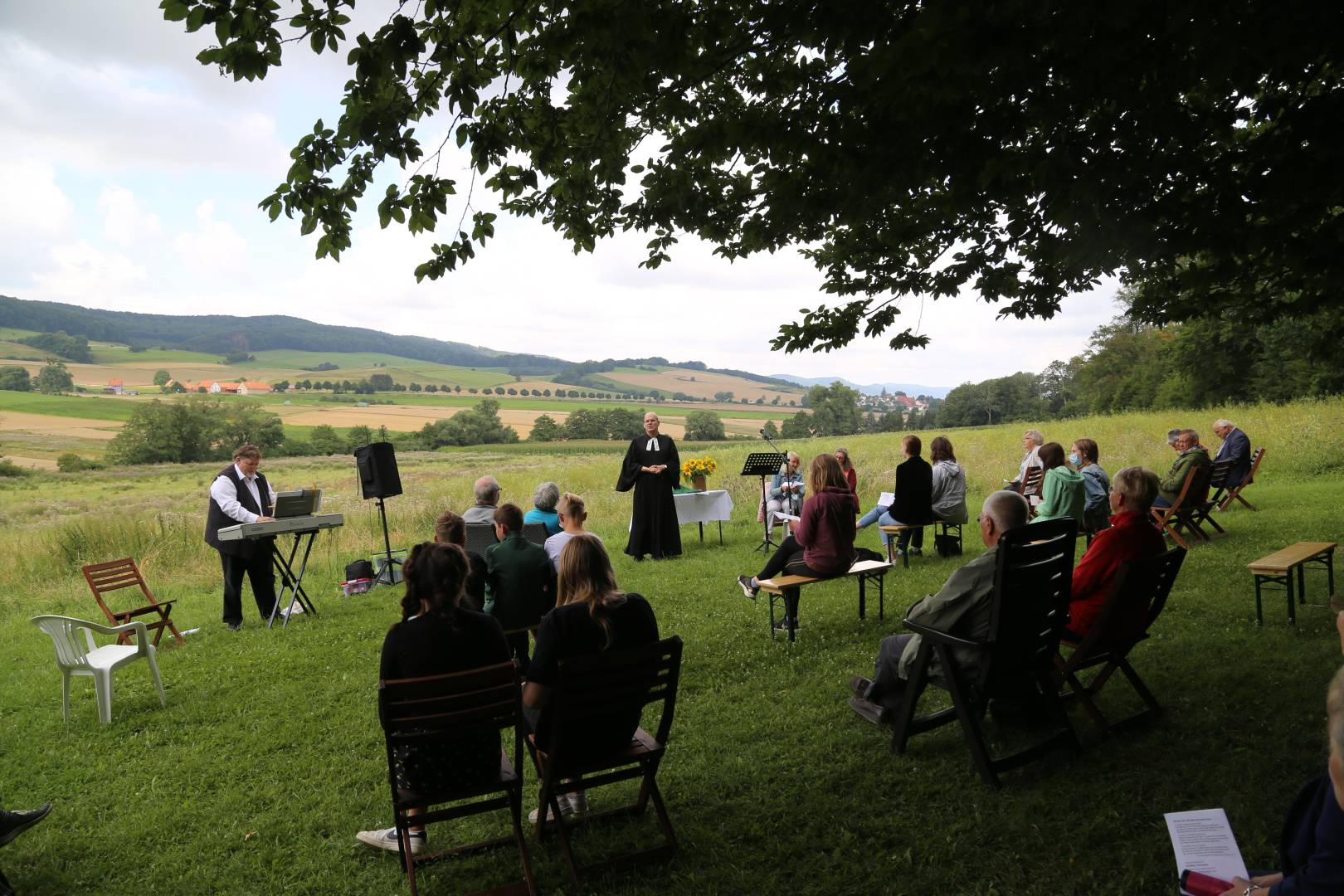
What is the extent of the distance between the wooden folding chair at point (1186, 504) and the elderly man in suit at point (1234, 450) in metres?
2.31

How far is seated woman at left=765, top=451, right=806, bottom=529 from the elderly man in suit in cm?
576

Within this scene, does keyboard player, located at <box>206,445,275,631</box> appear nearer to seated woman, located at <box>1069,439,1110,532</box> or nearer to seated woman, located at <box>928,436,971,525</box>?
seated woman, located at <box>928,436,971,525</box>

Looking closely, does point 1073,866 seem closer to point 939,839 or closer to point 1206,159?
point 939,839

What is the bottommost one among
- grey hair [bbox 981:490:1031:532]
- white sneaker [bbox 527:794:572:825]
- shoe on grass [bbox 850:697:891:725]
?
white sneaker [bbox 527:794:572:825]

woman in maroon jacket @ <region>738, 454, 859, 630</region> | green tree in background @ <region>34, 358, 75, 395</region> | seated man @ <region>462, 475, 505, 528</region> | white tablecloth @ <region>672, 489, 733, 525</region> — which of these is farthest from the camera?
green tree in background @ <region>34, 358, 75, 395</region>

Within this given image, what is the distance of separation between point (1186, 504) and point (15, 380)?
252 ft

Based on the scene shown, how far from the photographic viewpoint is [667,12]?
377 cm

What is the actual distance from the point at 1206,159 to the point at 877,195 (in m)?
2.36

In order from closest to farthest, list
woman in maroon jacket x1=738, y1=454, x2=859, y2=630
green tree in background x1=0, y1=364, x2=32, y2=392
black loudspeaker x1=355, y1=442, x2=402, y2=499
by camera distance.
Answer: woman in maroon jacket x1=738, y1=454, x2=859, y2=630 → black loudspeaker x1=355, y1=442, x2=402, y2=499 → green tree in background x1=0, y1=364, x2=32, y2=392

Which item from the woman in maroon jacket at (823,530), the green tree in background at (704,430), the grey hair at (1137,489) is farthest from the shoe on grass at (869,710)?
the green tree in background at (704,430)

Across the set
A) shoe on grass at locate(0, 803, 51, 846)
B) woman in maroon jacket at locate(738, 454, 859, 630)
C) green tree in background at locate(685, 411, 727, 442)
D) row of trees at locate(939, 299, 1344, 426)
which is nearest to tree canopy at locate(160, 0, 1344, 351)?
woman in maroon jacket at locate(738, 454, 859, 630)

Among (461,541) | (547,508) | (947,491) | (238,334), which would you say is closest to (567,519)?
(461,541)

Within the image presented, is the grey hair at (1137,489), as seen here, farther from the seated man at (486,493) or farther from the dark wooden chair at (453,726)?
the seated man at (486,493)

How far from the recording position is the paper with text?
2.26m
